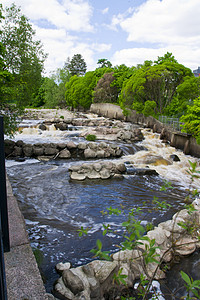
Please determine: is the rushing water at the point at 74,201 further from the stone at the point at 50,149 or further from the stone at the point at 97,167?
the stone at the point at 50,149

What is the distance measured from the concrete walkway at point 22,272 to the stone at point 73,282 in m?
0.60

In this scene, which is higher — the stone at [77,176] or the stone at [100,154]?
the stone at [100,154]

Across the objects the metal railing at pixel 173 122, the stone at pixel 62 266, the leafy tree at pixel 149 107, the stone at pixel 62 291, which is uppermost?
the leafy tree at pixel 149 107

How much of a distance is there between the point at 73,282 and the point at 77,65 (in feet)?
260

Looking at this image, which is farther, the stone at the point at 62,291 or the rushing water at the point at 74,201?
the rushing water at the point at 74,201

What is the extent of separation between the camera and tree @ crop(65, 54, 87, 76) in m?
75.5

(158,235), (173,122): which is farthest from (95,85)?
(158,235)

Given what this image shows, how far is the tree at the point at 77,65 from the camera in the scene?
248 feet

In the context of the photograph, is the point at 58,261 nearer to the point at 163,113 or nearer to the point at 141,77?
the point at 163,113

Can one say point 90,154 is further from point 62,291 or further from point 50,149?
point 62,291

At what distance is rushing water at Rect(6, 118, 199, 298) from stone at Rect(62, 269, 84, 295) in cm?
46

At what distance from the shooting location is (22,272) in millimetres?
2754

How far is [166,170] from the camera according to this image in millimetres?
11938

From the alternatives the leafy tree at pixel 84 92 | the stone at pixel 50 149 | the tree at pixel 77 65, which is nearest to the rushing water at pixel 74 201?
the stone at pixel 50 149
